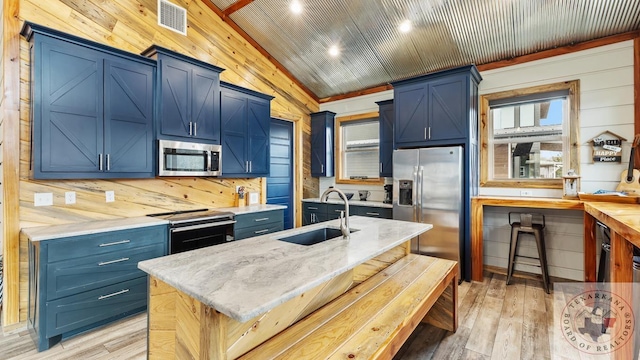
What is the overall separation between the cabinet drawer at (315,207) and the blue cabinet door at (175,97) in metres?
2.49

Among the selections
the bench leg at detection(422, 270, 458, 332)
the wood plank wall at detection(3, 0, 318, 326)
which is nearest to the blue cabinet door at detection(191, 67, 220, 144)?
the wood plank wall at detection(3, 0, 318, 326)

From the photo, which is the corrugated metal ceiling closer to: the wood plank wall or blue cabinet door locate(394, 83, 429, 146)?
the wood plank wall

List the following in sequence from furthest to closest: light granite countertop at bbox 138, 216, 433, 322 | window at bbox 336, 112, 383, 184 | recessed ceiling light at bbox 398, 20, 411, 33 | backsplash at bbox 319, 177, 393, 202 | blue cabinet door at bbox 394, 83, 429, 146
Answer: window at bbox 336, 112, 383, 184, backsplash at bbox 319, 177, 393, 202, blue cabinet door at bbox 394, 83, 429, 146, recessed ceiling light at bbox 398, 20, 411, 33, light granite countertop at bbox 138, 216, 433, 322

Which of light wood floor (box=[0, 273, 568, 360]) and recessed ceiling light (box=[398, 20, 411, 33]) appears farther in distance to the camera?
recessed ceiling light (box=[398, 20, 411, 33])

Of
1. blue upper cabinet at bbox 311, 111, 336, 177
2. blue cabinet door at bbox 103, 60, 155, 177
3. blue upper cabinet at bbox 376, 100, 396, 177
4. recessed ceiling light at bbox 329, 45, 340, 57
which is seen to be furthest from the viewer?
blue upper cabinet at bbox 311, 111, 336, 177

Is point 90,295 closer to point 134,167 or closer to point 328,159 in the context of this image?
point 134,167

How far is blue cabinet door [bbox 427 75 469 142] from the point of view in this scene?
11.5 feet

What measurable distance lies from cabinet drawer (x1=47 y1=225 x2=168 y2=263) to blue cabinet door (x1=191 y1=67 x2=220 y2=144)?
1168 millimetres

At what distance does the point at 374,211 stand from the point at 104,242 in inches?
128

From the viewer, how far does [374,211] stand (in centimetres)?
434

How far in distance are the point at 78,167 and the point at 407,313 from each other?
2.82m

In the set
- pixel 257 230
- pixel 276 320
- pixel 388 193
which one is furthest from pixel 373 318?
pixel 388 193

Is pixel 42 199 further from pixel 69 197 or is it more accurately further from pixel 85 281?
pixel 85 281


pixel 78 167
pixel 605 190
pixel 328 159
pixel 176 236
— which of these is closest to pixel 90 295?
pixel 176 236
